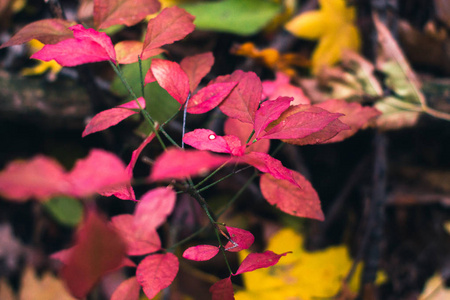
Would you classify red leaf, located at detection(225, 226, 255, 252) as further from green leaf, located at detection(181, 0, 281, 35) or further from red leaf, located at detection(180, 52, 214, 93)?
green leaf, located at detection(181, 0, 281, 35)

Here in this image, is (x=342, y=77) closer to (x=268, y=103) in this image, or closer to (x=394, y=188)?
(x=394, y=188)

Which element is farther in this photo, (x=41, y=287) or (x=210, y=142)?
(x=41, y=287)

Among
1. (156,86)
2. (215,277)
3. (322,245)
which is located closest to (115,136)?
(156,86)

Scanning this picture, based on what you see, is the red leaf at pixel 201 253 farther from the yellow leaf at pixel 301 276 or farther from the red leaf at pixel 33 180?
the yellow leaf at pixel 301 276

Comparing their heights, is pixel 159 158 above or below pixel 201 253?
above

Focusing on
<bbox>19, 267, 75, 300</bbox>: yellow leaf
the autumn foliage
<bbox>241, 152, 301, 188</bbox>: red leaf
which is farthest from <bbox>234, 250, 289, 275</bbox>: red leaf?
<bbox>19, 267, 75, 300</bbox>: yellow leaf

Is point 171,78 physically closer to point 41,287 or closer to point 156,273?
point 156,273

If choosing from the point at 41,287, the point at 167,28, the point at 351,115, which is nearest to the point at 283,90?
the point at 351,115
